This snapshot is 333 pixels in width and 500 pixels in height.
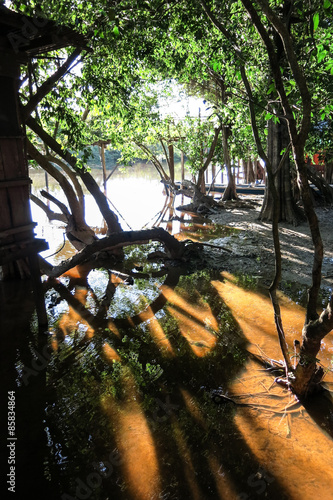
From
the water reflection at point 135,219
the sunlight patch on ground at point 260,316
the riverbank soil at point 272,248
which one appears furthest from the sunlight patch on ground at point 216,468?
the water reflection at point 135,219

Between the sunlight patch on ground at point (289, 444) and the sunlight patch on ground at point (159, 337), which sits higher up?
the sunlight patch on ground at point (159, 337)

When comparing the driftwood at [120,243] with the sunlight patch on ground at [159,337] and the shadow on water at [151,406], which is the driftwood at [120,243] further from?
the sunlight patch on ground at [159,337]

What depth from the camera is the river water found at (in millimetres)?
3096

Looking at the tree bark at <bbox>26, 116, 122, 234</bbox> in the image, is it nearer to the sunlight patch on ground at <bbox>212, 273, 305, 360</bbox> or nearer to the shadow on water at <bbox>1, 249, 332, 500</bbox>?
the shadow on water at <bbox>1, 249, 332, 500</bbox>

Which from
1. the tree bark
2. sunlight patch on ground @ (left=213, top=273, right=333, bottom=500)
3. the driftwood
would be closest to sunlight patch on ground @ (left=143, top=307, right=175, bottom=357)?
sunlight patch on ground @ (left=213, top=273, right=333, bottom=500)

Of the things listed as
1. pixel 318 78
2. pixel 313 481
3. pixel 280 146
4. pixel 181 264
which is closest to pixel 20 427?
pixel 313 481

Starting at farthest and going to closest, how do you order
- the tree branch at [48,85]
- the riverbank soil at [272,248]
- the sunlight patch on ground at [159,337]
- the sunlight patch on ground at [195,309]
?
the riverbank soil at [272,248] → the tree branch at [48,85] → the sunlight patch on ground at [195,309] → the sunlight patch on ground at [159,337]

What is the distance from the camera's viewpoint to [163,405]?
406 cm

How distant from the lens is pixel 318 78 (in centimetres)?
683

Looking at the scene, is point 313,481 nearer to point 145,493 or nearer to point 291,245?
point 145,493

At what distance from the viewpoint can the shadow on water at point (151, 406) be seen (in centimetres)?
310

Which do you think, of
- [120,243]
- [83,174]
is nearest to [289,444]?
[120,243]

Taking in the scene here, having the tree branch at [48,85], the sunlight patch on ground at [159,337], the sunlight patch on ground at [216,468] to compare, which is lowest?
the sunlight patch on ground at [216,468]

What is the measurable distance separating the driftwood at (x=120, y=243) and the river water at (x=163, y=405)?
46.6 inches
